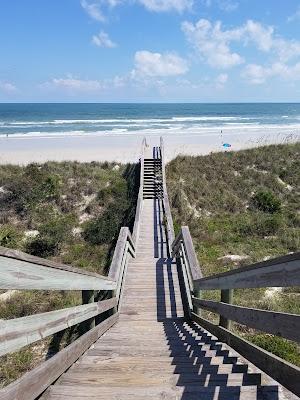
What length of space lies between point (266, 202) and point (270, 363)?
19707 millimetres

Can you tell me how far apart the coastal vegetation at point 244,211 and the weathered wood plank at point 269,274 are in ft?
13.4

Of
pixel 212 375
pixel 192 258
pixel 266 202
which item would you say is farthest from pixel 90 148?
pixel 212 375

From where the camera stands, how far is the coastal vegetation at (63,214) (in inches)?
449

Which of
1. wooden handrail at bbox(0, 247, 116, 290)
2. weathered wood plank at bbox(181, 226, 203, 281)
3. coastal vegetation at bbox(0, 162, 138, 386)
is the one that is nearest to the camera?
wooden handrail at bbox(0, 247, 116, 290)

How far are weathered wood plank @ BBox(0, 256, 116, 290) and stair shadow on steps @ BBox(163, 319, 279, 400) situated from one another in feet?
3.66

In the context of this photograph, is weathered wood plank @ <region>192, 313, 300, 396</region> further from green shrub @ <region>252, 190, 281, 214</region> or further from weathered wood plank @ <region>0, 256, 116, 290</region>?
green shrub @ <region>252, 190, 281, 214</region>

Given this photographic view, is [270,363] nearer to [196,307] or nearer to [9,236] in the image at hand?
[196,307]

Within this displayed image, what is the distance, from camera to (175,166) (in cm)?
2688

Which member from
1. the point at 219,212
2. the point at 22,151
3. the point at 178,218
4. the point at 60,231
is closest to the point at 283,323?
the point at 60,231

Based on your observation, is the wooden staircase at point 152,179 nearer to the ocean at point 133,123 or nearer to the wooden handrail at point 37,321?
the wooden handrail at point 37,321

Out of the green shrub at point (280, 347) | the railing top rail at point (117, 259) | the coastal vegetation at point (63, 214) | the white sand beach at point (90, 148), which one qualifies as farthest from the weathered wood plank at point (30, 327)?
the white sand beach at point (90, 148)

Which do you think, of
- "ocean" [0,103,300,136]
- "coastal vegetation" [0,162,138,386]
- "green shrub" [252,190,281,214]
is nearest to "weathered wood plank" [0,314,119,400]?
A: "coastal vegetation" [0,162,138,386]

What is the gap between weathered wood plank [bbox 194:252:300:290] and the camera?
229 cm

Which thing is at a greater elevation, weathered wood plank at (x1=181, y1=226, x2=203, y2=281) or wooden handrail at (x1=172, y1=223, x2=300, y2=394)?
wooden handrail at (x1=172, y1=223, x2=300, y2=394)
